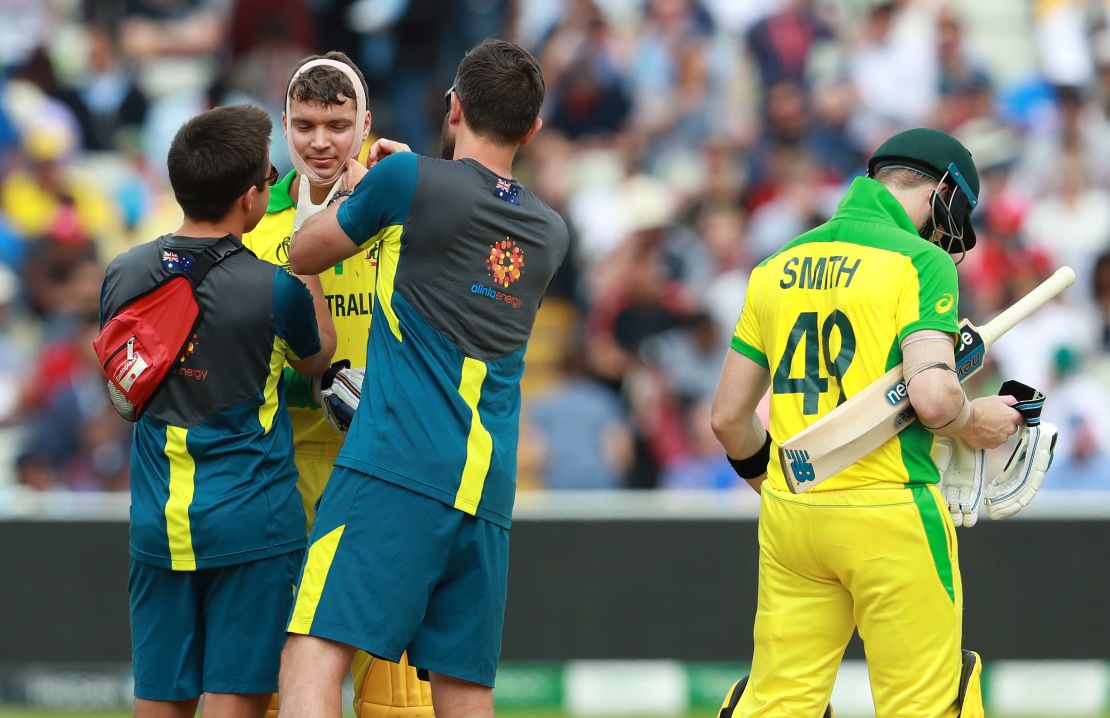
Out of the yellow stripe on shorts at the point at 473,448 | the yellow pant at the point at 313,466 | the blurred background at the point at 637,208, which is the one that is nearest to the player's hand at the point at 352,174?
the yellow stripe on shorts at the point at 473,448

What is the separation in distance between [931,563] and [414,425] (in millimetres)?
1600

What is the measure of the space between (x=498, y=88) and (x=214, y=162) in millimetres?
872

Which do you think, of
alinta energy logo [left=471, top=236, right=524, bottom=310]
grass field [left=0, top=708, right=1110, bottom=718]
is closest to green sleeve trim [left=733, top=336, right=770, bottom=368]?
alinta energy logo [left=471, top=236, right=524, bottom=310]

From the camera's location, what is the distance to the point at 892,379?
483 centimetres

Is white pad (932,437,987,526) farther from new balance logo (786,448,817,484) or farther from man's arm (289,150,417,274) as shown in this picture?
man's arm (289,150,417,274)

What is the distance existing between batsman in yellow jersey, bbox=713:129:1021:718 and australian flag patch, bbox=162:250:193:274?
174 centimetres

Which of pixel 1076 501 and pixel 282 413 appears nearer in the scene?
pixel 282 413

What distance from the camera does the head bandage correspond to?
5062 millimetres

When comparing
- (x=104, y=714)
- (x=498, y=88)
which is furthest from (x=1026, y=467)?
(x=104, y=714)

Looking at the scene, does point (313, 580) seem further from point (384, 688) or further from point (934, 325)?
point (934, 325)

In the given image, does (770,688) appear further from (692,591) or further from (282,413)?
(692,591)

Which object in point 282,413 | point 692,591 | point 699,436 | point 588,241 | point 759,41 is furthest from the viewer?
point 759,41

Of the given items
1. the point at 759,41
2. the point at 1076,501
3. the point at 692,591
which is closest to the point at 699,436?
the point at 692,591

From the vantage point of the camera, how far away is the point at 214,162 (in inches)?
188
